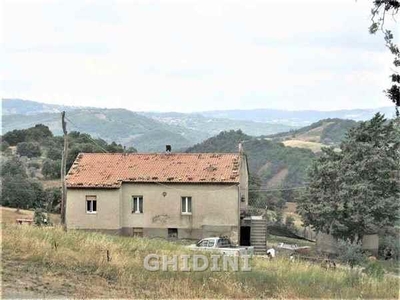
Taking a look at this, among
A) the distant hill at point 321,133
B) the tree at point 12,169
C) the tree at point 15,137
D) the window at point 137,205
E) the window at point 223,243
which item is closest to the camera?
the window at point 223,243

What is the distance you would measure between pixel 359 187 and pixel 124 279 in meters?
33.8

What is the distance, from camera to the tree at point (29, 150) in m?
95.2

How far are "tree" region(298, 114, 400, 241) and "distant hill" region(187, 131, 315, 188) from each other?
157ft

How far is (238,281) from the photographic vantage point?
14.9 meters

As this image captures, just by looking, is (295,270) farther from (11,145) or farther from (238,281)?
(11,145)

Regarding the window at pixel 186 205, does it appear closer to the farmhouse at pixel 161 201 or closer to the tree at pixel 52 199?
the farmhouse at pixel 161 201

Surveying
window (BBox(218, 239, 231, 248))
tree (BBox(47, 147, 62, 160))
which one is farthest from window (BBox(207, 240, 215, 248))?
tree (BBox(47, 147, 62, 160))

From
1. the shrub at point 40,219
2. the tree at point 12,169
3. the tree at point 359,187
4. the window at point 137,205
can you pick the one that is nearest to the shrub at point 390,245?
the tree at point 359,187

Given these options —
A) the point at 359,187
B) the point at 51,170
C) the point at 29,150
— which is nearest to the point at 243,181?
the point at 359,187

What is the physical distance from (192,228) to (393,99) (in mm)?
30075

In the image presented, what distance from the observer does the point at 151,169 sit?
45.3 m

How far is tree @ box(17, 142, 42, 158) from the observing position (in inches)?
3750

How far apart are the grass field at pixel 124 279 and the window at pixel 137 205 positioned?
25.9 metres

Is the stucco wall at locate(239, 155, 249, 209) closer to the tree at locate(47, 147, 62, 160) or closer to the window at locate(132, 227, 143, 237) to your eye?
the window at locate(132, 227, 143, 237)
